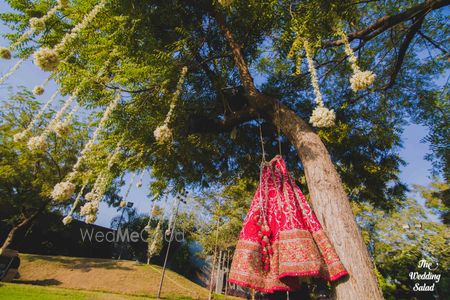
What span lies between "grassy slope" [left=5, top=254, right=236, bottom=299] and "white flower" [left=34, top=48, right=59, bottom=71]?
1591 centimetres

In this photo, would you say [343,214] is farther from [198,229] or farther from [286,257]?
[198,229]

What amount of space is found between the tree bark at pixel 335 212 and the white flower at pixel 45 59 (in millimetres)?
3193

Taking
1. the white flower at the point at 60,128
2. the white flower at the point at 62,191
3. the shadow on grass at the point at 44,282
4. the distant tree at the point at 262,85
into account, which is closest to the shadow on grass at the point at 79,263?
the shadow on grass at the point at 44,282

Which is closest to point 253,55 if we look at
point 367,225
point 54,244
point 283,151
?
point 283,151

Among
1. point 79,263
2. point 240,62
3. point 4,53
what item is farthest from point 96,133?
point 79,263

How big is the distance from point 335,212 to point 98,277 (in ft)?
65.6

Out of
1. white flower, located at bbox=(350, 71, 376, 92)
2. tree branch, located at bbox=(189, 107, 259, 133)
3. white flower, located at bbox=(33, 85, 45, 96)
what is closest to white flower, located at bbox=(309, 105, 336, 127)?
white flower, located at bbox=(350, 71, 376, 92)

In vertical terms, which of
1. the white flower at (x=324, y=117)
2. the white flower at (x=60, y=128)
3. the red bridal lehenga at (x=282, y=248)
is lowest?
the red bridal lehenga at (x=282, y=248)

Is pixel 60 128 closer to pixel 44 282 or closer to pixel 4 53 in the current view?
pixel 4 53

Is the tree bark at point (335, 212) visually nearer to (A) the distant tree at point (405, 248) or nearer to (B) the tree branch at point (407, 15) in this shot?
(B) the tree branch at point (407, 15)

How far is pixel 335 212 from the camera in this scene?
9.17 ft

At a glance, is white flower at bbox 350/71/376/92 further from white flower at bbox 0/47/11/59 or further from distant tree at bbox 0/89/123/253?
distant tree at bbox 0/89/123/253

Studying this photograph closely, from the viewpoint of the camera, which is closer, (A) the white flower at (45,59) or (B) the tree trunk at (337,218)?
(B) the tree trunk at (337,218)

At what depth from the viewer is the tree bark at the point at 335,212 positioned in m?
2.36
